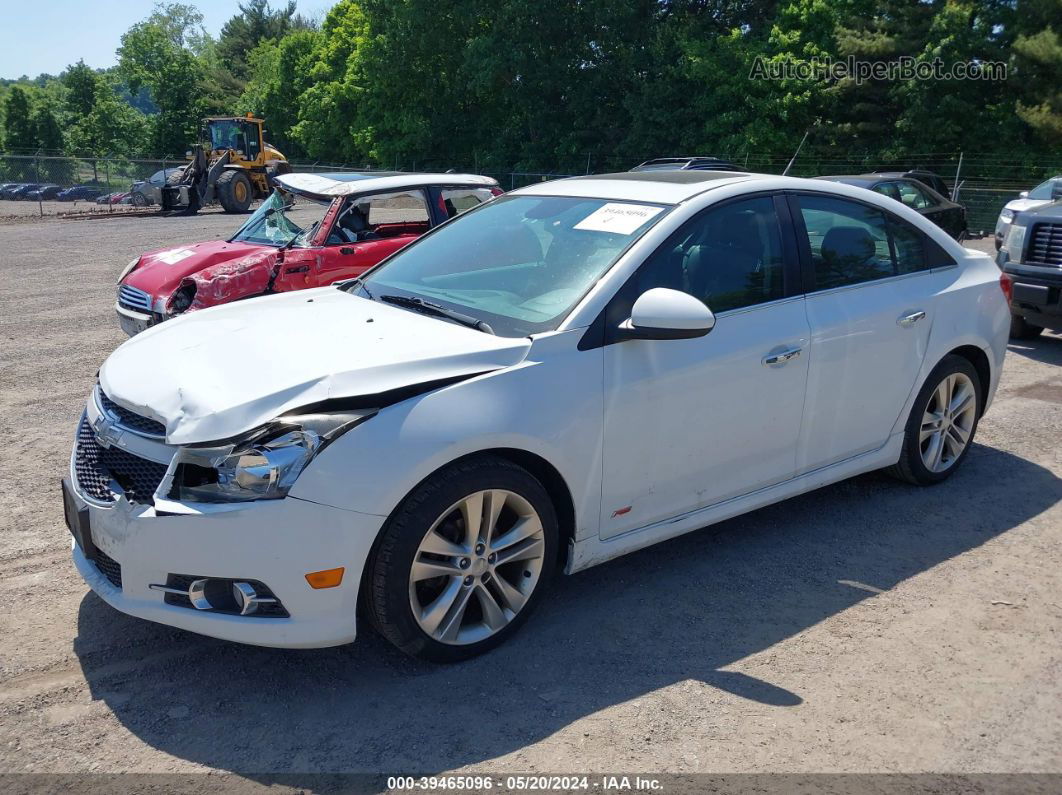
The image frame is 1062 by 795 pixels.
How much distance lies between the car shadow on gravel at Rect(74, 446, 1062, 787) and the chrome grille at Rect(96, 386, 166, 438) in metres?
0.87

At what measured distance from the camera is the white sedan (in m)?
3.20

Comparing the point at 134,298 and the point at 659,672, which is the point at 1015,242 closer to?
the point at 659,672

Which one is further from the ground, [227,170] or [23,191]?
[227,170]

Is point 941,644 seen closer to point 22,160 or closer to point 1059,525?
point 1059,525

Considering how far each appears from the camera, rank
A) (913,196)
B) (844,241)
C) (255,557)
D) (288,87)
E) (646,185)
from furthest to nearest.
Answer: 1. (288,87)
2. (913,196)
3. (844,241)
4. (646,185)
5. (255,557)

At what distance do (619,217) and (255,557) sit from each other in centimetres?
219

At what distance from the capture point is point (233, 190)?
29703 mm

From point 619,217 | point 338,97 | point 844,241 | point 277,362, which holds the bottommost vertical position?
point 277,362

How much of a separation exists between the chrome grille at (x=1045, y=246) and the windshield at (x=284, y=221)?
657 centimetres

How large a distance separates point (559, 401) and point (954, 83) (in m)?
30.1

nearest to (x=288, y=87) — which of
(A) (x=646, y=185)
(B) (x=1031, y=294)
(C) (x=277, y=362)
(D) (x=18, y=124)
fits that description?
(D) (x=18, y=124)

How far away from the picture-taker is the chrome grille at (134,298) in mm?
8209

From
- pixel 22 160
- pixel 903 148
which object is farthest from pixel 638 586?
pixel 22 160

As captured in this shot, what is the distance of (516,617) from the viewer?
367cm
